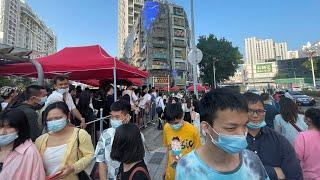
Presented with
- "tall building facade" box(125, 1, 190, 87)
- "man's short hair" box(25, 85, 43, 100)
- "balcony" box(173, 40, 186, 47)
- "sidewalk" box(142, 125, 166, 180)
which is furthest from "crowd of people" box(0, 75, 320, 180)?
"balcony" box(173, 40, 186, 47)

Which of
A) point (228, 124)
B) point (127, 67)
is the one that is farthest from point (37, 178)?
point (127, 67)

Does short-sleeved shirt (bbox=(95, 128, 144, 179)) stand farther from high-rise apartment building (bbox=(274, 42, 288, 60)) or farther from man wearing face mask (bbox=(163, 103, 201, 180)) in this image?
high-rise apartment building (bbox=(274, 42, 288, 60))

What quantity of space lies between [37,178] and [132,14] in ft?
296

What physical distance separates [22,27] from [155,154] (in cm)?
12154

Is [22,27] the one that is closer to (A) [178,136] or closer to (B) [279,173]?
(A) [178,136]

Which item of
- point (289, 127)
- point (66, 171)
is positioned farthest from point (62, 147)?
point (289, 127)

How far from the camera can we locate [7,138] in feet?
8.86

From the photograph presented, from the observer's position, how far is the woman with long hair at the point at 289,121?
3.85m

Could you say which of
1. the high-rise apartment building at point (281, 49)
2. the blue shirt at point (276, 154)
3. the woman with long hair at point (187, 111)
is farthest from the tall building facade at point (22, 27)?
the high-rise apartment building at point (281, 49)

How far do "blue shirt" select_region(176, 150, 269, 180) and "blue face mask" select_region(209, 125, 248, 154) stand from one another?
0.09 m

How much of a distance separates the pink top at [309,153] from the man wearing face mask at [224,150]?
152 cm

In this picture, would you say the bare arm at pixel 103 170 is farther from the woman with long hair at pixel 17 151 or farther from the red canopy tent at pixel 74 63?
the red canopy tent at pixel 74 63

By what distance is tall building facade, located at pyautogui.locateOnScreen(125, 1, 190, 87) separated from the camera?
198 feet

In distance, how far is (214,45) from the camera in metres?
44.2
